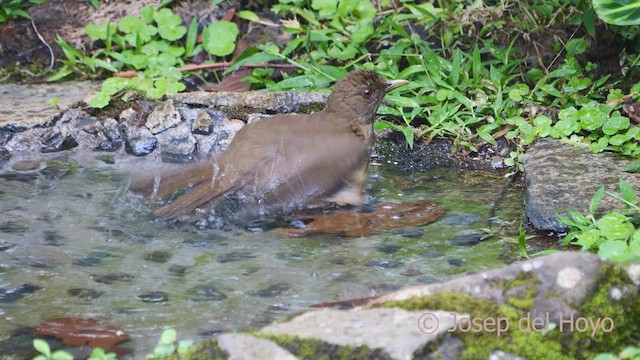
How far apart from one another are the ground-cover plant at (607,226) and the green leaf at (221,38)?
3.32 metres

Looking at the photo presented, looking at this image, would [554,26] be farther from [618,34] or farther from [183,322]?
[183,322]

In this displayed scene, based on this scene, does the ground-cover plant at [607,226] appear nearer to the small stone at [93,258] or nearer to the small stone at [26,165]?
the small stone at [93,258]

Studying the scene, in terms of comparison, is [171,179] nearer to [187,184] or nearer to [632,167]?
[187,184]

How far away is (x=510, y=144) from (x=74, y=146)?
9.11 feet

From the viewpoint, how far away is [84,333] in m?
3.70

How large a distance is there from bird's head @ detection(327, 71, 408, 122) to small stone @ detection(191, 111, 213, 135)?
87cm

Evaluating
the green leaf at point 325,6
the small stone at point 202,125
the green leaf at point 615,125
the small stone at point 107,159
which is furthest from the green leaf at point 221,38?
the green leaf at point 615,125

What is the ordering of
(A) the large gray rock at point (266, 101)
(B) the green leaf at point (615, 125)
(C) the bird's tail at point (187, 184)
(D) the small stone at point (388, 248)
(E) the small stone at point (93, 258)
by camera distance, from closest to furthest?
(E) the small stone at point (93, 258), (D) the small stone at point (388, 248), (C) the bird's tail at point (187, 184), (B) the green leaf at point (615, 125), (A) the large gray rock at point (266, 101)

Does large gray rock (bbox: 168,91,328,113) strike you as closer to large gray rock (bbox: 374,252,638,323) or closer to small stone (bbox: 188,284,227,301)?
small stone (bbox: 188,284,227,301)

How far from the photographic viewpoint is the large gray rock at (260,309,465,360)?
111 inches

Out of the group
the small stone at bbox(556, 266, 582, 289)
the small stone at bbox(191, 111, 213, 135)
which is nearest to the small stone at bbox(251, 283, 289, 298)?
the small stone at bbox(556, 266, 582, 289)

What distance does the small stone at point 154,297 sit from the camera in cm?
410

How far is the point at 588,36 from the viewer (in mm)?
6695

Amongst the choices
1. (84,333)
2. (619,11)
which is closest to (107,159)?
(84,333)
